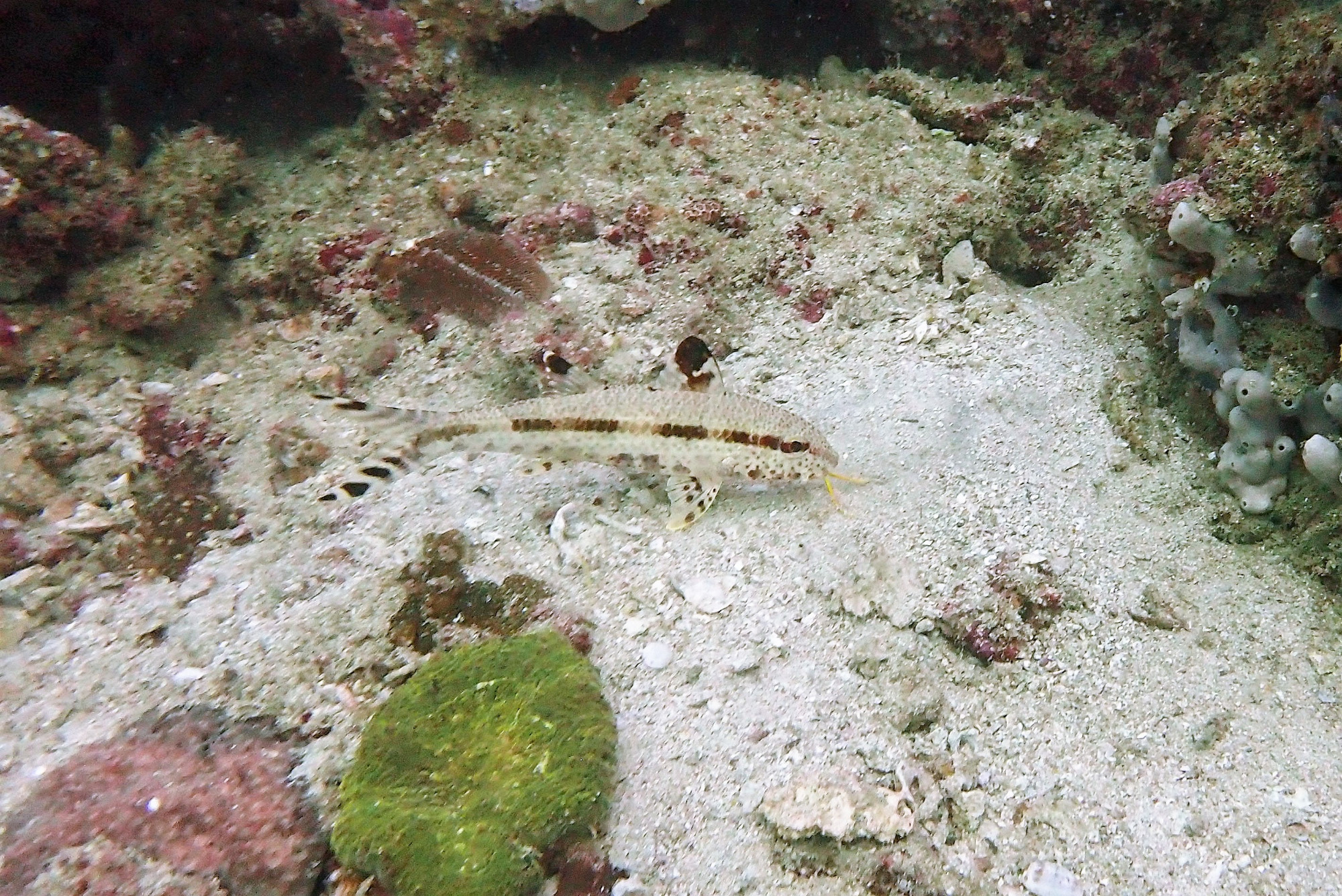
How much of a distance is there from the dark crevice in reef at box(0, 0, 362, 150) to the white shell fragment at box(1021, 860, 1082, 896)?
6.44 m

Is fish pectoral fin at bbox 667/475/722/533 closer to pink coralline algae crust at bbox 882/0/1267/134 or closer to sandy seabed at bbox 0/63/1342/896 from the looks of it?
sandy seabed at bbox 0/63/1342/896

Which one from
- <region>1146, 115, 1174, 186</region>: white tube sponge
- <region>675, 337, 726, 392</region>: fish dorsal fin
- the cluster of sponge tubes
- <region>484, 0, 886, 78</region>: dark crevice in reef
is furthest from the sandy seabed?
<region>484, 0, 886, 78</region>: dark crevice in reef

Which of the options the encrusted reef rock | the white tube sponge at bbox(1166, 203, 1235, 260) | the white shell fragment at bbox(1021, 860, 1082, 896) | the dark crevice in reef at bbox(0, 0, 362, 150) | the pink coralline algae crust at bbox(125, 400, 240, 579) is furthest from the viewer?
the dark crevice in reef at bbox(0, 0, 362, 150)

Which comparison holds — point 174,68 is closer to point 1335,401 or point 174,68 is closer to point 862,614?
point 862,614

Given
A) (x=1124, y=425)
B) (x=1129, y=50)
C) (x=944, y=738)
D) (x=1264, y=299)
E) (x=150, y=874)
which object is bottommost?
(x=150, y=874)

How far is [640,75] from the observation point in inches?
233

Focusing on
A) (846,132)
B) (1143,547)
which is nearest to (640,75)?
(846,132)

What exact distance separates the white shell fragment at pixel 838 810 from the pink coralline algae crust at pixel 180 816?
1.59 meters

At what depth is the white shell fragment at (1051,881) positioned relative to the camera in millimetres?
2309

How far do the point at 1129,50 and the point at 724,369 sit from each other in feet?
11.9

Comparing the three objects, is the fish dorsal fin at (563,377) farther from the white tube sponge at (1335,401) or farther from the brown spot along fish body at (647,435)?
the white tube sponge at (1335,401)

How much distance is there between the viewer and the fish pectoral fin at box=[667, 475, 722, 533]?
3.45 metres

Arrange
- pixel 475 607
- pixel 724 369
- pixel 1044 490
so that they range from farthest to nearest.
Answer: pixel 724 369
pixel 1044 490
pixel 475 607

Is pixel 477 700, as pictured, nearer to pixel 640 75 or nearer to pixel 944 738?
pixel 944 738
